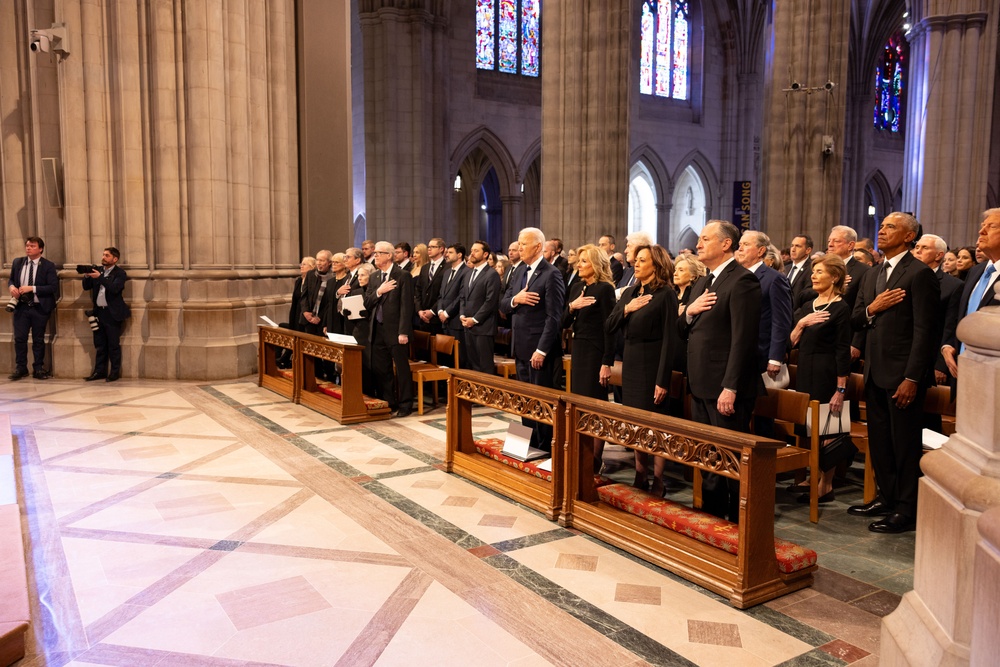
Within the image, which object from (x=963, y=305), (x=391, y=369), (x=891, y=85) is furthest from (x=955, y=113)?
(x=891, y=85)

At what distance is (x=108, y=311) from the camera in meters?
9.45

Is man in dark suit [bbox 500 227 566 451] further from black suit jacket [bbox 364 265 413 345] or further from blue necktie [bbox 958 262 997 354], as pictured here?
blue necktie [bbox 958 262 997 354]

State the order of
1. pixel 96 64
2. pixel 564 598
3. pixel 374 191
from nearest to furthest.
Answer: pixel 564 598, pixel 96 64, pixel 374 191

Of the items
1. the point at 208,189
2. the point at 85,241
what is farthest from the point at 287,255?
the point at 85,241

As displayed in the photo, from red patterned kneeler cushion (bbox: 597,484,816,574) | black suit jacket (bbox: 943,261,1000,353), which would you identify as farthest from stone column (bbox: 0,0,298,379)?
black suit jacket (bbox: 943,261,1000,353)

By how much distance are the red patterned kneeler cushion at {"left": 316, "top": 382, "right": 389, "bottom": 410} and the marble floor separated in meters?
1.25

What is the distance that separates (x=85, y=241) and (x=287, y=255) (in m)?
2.56

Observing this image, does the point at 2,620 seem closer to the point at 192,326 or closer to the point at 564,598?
the point at 564,598

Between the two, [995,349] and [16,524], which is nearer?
[995,349]

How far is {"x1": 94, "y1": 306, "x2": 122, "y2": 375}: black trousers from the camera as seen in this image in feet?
31.2

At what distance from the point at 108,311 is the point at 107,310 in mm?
17

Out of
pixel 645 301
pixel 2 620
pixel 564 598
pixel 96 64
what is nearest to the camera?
pixel 2 620

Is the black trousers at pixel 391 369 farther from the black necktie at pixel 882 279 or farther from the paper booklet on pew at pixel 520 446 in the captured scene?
the black necktie at pixel 882 279

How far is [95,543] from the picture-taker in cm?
430
